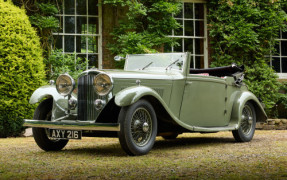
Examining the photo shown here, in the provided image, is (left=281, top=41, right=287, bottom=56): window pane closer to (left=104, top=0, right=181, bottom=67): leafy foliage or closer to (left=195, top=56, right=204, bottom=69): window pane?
(left=195, top=56, right=204, bottom=69): window pane

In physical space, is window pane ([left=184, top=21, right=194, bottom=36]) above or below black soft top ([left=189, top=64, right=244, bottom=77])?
above

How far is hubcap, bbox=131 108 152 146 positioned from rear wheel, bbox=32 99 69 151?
130 centimetres

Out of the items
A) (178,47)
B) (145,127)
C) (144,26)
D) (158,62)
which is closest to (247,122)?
(158,62)

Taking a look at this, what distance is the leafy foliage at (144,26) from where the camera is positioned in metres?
10.2

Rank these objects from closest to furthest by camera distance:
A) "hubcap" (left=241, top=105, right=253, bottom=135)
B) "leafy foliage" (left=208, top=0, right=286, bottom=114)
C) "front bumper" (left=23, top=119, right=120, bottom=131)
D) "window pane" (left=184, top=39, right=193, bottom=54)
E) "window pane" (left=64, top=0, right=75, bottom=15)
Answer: "front bumper" (left=23, top=119, right=120, bottom=131) → "hubcap" (left=241, top=105, right=253, bottom=135) → "window pane" (left=64, top=0, right=75, bottom=15) → "leafy foliage" (left=208, top=0, right=286, bottom=114) → "window pane" (left=184, top=39, right=193, bottom=54)

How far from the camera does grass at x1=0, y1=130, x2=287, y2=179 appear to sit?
3711 millimetres

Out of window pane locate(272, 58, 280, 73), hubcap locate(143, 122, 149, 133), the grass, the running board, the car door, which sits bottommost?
the grass

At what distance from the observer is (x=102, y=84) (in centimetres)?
507

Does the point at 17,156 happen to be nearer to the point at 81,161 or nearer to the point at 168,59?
the point at 81,161

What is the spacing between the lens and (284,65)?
12.7 m

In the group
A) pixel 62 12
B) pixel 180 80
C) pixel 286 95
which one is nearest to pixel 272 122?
pixel 286 95

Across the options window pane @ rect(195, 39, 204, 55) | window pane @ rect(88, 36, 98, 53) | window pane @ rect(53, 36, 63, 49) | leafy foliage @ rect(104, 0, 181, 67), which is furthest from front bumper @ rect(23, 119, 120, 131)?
window pane @ rect(195, 39, 204, 55)

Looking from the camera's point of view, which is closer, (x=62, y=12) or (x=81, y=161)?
(x=81, y=161)

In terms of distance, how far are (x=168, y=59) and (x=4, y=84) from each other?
11.5 feet
